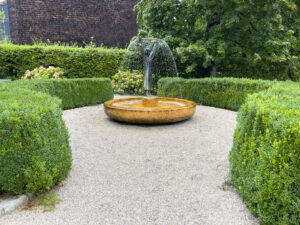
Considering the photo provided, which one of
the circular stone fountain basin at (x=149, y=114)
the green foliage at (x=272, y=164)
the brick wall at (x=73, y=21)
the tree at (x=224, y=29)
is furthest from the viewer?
the brick wall at (x=73, y=21)

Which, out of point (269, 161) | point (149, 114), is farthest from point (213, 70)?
point (269, 161)

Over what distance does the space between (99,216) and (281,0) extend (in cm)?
1037

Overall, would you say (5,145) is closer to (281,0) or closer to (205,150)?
(205,150)

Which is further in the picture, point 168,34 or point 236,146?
point 168,34

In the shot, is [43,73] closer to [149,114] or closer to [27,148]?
[149,114]

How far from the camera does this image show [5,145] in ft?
8.83

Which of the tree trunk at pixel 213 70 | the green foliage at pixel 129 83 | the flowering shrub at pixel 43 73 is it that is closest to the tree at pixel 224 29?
the tree trunk at pixel 213 70

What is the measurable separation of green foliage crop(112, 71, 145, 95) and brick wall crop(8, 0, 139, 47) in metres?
6.48

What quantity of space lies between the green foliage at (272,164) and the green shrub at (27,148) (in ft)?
7.68

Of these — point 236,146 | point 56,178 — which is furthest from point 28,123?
point 236,146

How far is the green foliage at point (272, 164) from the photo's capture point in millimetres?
2205

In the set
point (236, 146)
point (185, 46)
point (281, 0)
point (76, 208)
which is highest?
point (281, 0)

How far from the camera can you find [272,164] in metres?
2.30

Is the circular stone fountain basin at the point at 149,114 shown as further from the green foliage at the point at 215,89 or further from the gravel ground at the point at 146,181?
the green foliage at the point at 215,89
